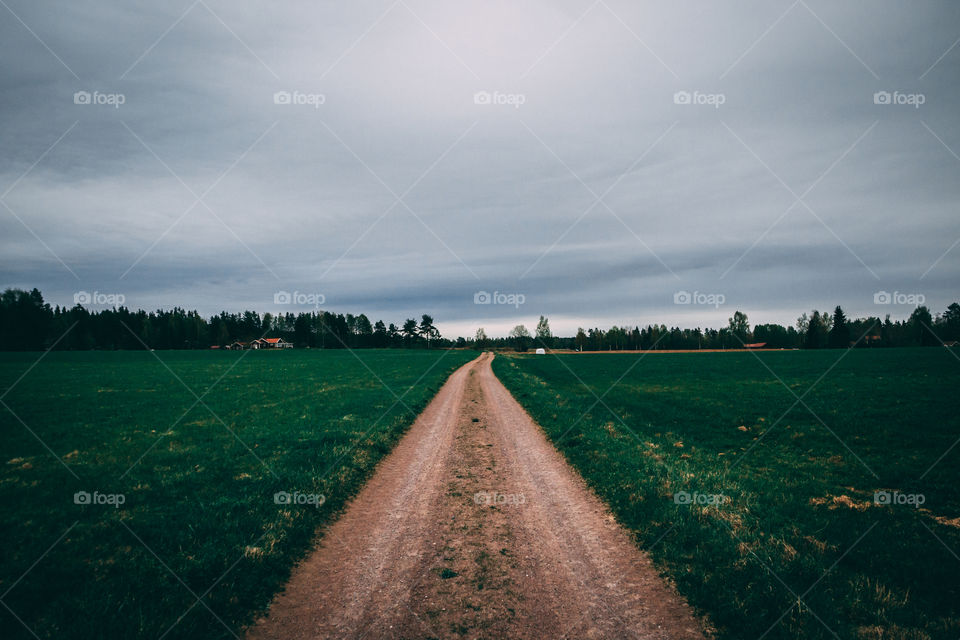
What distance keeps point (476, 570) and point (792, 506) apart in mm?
8008

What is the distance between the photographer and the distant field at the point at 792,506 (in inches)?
215

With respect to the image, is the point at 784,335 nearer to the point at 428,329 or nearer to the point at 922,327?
the point at 922,327

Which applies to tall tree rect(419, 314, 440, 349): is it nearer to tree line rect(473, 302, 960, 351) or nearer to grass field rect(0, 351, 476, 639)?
tree line rect(473, 302, 960, 351)

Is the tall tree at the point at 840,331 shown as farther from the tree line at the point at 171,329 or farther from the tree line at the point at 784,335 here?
the tree line at the point at 171,329

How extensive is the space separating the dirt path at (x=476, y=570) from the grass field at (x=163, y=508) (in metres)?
0.85

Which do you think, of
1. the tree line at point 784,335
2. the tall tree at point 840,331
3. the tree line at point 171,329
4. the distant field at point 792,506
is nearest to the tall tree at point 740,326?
the tree line at point 784,335

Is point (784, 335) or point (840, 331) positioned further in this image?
point (784, 335)

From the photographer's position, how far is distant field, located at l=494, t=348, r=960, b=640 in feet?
18.0

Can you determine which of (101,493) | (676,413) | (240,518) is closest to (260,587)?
(240,518)

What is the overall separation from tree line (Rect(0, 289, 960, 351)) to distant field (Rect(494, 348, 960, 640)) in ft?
431

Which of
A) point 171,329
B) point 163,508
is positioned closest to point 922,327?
point 163,508

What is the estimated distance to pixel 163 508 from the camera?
8.79 meters

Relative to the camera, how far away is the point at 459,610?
5.37 metres

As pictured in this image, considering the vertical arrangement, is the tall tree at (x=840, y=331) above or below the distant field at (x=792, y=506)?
above
